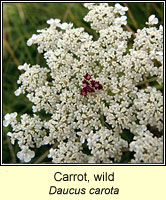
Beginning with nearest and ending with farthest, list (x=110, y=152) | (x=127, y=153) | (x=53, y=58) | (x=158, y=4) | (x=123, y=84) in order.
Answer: (x=110, y=152)
(x=123, y=84)
(x=53, y=58)
(x=127, y=153)
(x=158, y=4)

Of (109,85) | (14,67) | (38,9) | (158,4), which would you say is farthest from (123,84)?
(38,9)

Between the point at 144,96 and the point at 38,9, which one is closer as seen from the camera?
the point at 144,96

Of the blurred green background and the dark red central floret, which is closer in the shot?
the dark red central floret

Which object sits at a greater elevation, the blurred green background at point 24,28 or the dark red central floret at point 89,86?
the blurred green background at point 24,28

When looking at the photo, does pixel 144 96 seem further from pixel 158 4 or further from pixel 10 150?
pixel 10 150

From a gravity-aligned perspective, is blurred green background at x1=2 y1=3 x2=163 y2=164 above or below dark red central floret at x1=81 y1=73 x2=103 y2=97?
above

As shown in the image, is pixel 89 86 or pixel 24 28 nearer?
pixel 89 86

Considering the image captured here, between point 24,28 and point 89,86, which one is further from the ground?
point 24,28

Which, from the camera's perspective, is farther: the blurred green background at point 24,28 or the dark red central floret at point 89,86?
the blurred green background at point 24,28
